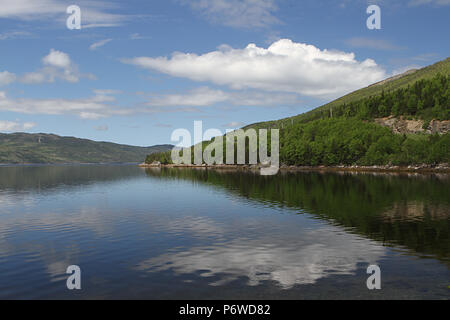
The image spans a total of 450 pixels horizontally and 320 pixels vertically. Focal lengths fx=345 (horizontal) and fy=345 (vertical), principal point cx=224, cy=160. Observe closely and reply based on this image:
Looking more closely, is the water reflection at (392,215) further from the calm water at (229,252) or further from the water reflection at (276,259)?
the water reflection at (276,259)

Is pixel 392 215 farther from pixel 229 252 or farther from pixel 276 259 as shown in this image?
pixel 229 252

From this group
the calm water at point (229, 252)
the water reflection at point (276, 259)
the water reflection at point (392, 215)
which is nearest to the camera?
the calm water at point (229, 252)

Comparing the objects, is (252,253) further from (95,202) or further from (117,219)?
(95,202)

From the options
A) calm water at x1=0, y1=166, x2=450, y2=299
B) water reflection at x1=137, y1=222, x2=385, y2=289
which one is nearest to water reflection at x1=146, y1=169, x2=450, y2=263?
calm water at x1=0, y1=166, x2=450, y2=299

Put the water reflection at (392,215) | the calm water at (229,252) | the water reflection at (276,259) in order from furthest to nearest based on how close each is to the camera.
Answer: the water reflection at (392,215) → the water reflection at (276,259) → the calm water at (229,252)

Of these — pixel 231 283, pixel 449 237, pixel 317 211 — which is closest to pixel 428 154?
pixel 317 211

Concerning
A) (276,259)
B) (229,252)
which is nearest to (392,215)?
(276,259)

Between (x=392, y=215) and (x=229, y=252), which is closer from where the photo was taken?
(x=229, y=252)

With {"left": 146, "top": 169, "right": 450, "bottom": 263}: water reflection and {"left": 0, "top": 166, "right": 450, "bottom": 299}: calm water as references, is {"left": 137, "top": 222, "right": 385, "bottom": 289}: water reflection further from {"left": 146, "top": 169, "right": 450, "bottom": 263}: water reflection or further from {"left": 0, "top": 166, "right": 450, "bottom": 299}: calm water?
{"left": 146, "top": 169, "right": 450, "bottom": 263}: water reflection

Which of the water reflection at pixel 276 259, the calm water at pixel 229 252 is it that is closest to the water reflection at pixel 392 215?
the calm water at pixel 229 252

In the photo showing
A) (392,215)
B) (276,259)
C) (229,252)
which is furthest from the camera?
(392,215)

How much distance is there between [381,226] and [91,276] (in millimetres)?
34430

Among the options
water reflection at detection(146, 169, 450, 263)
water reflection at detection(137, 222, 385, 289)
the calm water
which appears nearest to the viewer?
the calm water

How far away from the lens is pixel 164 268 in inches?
1088
